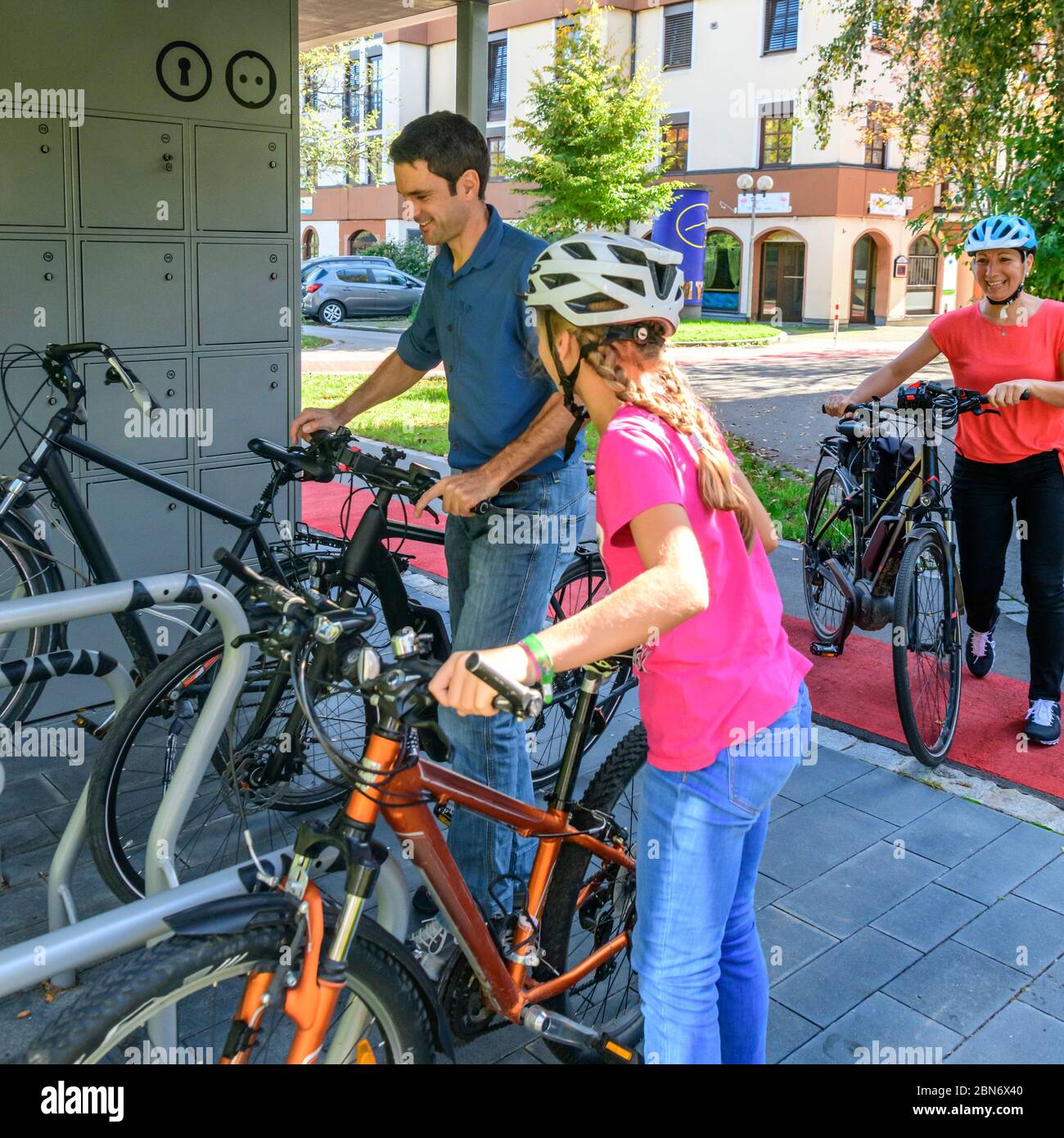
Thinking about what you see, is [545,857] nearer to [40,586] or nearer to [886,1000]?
[886,1000]

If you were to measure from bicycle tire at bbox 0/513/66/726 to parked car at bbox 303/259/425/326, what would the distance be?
2378cm

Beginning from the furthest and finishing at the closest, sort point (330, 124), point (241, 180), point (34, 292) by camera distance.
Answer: point (330, 124), point (241, 180), point (34, 292)

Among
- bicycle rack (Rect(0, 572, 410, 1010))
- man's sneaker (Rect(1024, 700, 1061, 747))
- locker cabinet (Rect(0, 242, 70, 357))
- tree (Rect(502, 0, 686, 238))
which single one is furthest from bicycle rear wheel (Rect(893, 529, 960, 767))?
tree (Rect(502, 0, 686, 238))

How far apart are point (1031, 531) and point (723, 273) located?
31951 millimetres

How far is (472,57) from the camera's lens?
262 inches

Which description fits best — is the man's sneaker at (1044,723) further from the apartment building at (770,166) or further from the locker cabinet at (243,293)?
the apartment building at (770,166)

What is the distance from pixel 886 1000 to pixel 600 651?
1.94m

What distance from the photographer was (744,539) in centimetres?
229

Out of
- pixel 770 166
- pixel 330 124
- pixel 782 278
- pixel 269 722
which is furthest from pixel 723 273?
pixel 269 722

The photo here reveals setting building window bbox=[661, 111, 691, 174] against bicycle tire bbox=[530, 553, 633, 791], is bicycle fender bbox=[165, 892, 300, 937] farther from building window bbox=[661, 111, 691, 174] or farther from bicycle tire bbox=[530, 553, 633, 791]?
building window bbox=[661, 111, 691, 174]

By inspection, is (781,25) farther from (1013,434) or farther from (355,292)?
(1013,434)

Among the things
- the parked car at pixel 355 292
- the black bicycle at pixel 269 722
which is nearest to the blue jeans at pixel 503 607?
the black bicycle at pixel 269 722

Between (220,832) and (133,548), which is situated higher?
(133,548)
